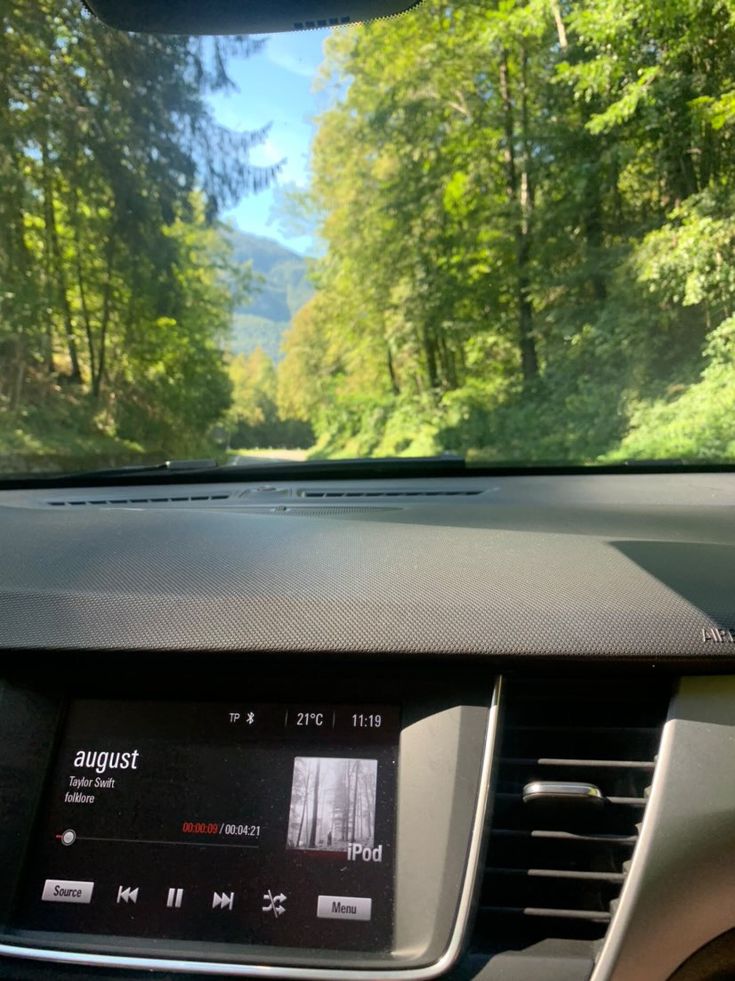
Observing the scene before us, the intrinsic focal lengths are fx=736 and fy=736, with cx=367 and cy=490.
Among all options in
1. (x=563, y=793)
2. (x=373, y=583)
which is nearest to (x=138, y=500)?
(x=373, y=583)

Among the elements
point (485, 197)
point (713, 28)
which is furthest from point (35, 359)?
point (713, 28)

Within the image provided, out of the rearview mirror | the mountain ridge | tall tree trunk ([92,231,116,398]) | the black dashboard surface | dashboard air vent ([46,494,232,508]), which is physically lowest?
the black dashboard surface

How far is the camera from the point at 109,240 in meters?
8.37

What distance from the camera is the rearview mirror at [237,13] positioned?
2.09 metres

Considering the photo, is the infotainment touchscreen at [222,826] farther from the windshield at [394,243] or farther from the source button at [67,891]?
the windshield at [394,243]

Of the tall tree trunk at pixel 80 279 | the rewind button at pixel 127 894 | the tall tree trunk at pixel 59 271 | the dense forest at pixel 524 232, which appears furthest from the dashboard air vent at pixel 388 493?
the tall tree trunk at pixel 59 271

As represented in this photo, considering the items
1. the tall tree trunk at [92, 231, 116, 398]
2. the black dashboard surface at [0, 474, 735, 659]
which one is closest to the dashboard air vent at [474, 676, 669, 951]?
the black dashboard surface at [0, 474, 735, 659]

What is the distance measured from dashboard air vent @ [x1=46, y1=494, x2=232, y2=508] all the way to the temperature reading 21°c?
1.81m

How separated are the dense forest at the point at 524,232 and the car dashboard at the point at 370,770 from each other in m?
3.95

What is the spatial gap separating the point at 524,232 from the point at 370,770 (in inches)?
293

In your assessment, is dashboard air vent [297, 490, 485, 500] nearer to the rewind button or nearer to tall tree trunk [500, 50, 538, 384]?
the rewind button

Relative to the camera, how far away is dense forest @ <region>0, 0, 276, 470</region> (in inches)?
277

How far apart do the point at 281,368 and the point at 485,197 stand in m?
3.41

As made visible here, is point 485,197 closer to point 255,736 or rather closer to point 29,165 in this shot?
point 29,165
